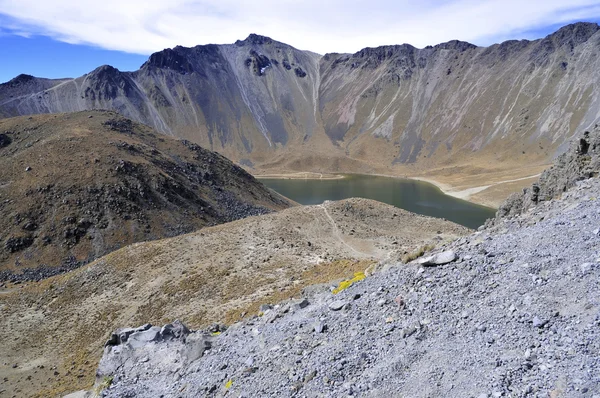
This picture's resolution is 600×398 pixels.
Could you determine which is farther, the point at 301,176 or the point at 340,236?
the point at 301,176

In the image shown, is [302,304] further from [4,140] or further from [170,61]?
[170,61]

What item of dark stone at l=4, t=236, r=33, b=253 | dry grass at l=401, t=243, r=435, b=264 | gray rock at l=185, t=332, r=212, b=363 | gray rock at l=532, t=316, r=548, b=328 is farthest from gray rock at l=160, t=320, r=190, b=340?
dark stone at l=4, t=236, r=33, b=253

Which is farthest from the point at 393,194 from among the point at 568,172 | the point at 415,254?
the point at 415,254

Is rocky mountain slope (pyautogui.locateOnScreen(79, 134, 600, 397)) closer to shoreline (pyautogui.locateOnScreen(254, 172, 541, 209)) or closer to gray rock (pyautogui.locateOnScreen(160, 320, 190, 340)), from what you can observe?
gray rock (pyautogui.locateOnScreen(160, 320, 190, 340))

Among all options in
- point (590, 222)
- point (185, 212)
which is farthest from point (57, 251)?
point (590, 222)

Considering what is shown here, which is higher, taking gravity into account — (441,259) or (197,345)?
(441,259)

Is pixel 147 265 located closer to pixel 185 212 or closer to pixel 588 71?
pixel 185 212

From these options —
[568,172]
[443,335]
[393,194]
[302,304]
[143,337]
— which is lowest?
[393,194]
